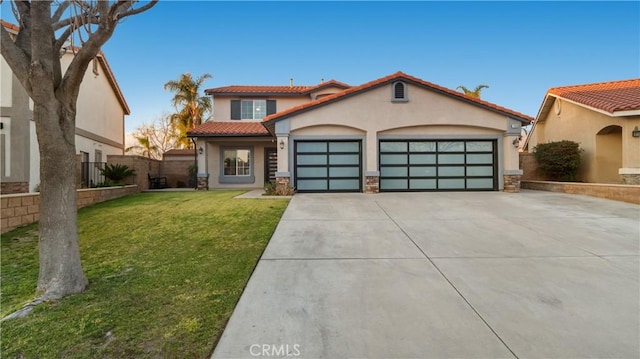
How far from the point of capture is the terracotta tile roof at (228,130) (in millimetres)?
15134

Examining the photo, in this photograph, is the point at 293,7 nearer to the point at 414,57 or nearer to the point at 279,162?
the point at 279,162

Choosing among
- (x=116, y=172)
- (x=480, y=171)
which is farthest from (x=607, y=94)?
(x=116, y=172)

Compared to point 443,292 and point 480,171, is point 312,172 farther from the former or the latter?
point 443,292

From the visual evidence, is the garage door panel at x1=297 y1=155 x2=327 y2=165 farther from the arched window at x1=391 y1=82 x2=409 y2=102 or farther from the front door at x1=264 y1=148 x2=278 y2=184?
the front door at x1=264 y1=148 x2=278 y2=184

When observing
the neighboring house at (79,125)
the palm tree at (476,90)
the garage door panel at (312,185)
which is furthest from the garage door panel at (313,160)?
the palm tree at (476,90)

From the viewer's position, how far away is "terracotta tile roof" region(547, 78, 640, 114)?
11789 mm

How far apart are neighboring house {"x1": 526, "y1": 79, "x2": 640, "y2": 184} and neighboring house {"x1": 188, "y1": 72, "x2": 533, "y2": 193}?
3.40 m

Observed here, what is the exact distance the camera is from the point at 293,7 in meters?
12.7

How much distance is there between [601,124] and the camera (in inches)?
515

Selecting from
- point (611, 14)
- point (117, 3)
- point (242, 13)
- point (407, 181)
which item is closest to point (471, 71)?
point (611, 14)

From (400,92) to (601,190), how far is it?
26.8 feet

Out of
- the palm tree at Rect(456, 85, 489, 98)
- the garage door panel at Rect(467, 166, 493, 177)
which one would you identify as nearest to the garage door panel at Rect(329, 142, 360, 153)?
the garage door panel at Rect(467, 166, 493, 177)

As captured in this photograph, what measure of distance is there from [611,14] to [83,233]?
2133 cm

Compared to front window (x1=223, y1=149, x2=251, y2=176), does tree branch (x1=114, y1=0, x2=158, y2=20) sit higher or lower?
higher
